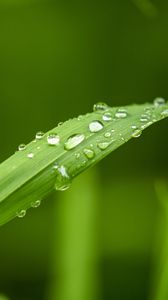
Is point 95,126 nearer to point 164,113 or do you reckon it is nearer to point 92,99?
point 164,113

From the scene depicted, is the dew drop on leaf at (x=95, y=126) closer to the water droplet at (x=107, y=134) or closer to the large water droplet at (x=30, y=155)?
the water droplet at (x=107, y=134)

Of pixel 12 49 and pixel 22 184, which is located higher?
pixel 12 49

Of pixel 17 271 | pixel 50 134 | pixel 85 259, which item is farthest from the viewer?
pixel 17 271

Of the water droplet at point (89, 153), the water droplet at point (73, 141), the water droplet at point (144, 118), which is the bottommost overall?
the water droplet at point (89, 153)

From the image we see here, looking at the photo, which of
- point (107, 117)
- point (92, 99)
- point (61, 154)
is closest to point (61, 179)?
point (61, 154)

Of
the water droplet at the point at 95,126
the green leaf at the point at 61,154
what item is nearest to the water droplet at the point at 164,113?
the green leaf at the point at 61,154

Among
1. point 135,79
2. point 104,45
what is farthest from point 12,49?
point 135,79

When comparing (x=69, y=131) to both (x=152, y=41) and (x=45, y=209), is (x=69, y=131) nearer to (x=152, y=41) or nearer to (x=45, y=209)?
(x=45, y=209)

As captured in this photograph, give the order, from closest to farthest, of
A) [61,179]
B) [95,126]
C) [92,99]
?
[61,179]
[95,126]
[92,99]
